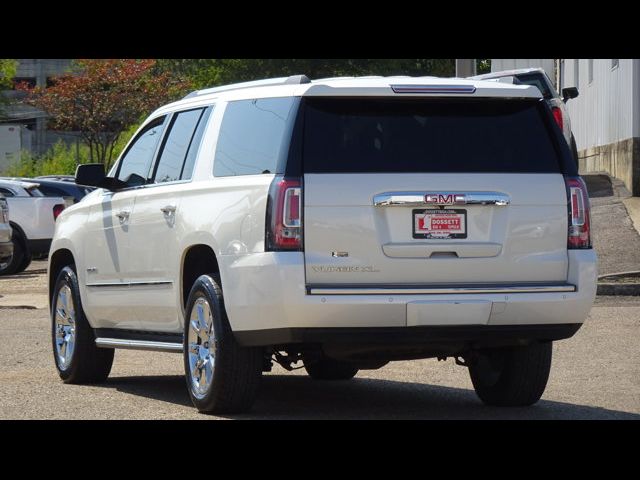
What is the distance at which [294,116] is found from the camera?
8320 mm

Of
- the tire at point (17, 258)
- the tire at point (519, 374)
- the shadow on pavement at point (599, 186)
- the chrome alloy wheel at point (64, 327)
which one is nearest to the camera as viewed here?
the tire at point (519, 374)

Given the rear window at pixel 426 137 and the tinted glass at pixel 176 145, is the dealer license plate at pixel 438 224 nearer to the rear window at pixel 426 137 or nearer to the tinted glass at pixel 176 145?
the rear window at pixel 426 137

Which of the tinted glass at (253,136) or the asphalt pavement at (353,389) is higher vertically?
the tinted glass at (253,136)

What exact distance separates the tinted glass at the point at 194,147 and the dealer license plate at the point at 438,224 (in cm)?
179

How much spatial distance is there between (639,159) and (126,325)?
712 inches

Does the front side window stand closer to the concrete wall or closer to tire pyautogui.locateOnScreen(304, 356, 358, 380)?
tire pyautogui.locateOnScreen(304, 356, 358, 380)

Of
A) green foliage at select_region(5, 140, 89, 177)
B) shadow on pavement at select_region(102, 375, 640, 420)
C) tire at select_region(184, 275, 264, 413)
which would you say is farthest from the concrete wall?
green foliage at select_region(5, 140, 89, 177)

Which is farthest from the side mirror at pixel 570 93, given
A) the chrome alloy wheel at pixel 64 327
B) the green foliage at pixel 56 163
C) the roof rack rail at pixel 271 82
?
the green foliage at pixel 56 163

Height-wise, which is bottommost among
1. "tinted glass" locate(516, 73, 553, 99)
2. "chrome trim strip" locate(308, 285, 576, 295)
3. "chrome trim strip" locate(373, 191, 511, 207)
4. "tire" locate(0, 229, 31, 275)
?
"tire" locate(0, 229, 31, 275)

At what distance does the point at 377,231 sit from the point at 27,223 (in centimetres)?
1849

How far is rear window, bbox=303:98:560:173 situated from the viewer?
27.2 feet

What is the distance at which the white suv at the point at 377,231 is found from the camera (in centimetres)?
812

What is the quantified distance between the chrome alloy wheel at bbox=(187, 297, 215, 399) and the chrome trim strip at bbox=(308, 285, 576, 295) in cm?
92

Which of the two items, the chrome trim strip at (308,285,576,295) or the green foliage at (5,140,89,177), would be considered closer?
the chrome trim strip at (308,285,576,295)
